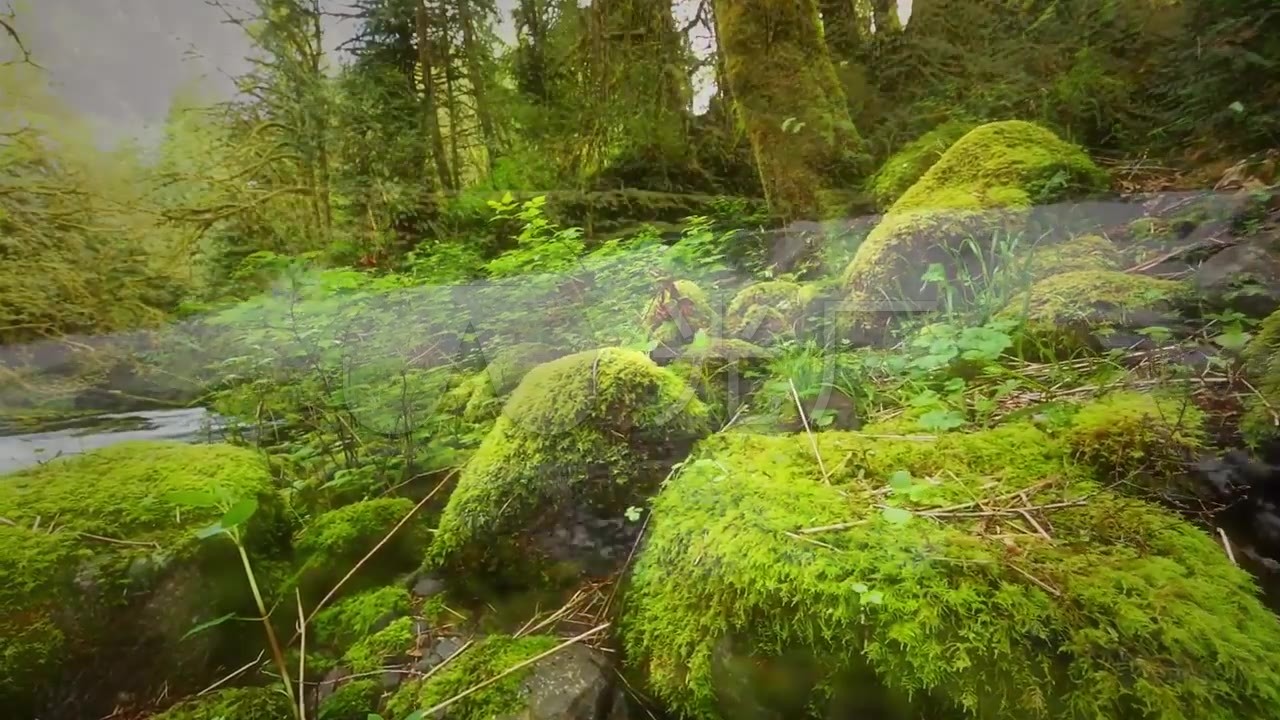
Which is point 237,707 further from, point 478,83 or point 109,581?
point 478,83

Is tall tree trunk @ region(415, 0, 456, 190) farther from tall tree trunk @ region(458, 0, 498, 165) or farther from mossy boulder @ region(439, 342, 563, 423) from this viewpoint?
A: mossy boulder @ region(439, 342, 563, 423)

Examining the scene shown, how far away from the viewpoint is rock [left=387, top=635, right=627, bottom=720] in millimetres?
1526

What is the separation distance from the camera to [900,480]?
1518mm

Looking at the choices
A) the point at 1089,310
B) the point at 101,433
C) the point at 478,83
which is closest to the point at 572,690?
the point at 1089,310

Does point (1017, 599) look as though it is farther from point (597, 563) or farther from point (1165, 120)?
point (1165, 120)

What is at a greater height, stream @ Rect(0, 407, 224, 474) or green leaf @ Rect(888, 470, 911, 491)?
stream @ Rect(0, 407, 224, 474)

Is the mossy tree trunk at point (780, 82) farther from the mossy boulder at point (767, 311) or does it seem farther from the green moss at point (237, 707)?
the green moss at point (237, 707)

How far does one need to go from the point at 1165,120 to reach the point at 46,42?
419 centimetres

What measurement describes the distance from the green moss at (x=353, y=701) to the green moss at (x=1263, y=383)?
7.61ft

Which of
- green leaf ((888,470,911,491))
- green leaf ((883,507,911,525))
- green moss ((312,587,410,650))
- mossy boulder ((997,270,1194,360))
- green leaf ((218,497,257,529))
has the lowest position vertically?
green moss ((312,587,410,650))

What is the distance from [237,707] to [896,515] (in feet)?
6.02

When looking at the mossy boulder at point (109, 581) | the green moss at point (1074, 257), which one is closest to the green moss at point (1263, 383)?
the green moss at point (1074, 257)

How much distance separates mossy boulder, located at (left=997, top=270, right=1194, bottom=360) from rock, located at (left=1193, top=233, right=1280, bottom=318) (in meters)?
0.06

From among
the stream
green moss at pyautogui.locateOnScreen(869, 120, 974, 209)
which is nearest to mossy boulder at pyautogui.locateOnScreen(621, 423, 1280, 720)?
green moss at pyautogui.locateOnScreen(869, 120, 974, 209)
